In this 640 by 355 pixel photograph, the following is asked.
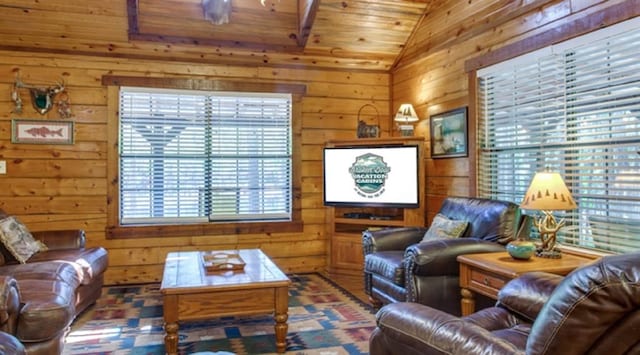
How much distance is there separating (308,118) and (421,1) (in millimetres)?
1771

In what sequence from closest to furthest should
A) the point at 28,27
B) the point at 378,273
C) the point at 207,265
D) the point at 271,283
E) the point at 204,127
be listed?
the point at 271,283 < the point at 207,265 < the point at 378,273 < the point at 28,27 < the point at 204,127

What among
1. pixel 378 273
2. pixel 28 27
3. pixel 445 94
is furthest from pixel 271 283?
pixel 28 27

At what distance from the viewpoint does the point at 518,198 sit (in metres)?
3.83

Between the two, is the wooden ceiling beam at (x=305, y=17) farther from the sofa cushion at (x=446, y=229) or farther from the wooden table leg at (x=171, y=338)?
the wooden table leg at (x=171, y=338)

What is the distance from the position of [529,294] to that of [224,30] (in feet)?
13.3

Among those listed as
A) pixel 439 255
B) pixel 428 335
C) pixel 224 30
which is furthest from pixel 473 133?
pixel 428 335

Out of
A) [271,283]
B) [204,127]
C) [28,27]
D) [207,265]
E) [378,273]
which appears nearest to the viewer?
[271,283]

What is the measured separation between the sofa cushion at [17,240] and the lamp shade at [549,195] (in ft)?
11.9

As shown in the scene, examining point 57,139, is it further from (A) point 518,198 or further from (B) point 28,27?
(A) point 518,198

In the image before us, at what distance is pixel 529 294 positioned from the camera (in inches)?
86.0

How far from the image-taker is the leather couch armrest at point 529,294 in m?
2.12

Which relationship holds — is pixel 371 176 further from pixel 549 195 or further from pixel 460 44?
pixel 549 195

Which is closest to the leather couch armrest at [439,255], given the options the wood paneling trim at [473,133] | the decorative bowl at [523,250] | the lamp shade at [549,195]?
the decorative bowl at [523,250]

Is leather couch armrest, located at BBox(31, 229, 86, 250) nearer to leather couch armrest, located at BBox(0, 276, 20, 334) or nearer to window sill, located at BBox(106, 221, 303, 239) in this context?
window sill, located at BBox(106, 221, 303, 239)
